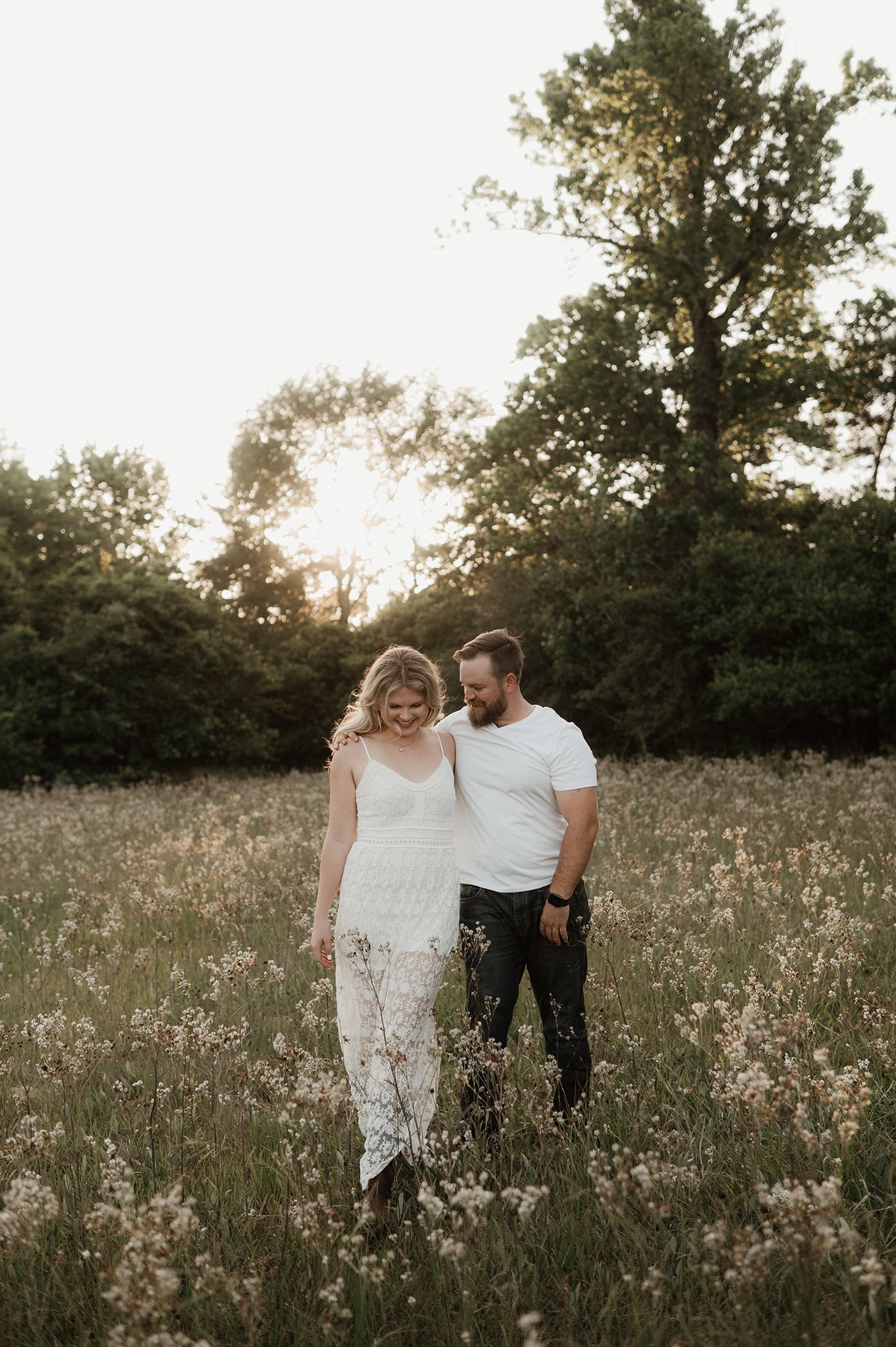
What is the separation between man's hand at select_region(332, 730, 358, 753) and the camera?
14.0 feet

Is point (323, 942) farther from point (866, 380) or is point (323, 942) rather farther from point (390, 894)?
point (866, 380)

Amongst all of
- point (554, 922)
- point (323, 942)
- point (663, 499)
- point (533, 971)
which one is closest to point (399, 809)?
point (323, 942)

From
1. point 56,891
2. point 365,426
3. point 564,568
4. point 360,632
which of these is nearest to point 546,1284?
point 56,891

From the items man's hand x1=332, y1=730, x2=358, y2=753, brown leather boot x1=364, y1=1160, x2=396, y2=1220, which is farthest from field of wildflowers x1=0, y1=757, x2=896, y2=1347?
man's hand x1=332, y1=730, x2=358, y2=753

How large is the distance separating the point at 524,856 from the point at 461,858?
29 centimetres

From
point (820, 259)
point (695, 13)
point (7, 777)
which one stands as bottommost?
point (7, 777)

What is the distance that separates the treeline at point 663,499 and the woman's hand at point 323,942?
57.3 ft

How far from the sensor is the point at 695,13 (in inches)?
810

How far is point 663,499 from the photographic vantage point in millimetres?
22719

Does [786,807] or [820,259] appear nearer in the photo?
[786,807]

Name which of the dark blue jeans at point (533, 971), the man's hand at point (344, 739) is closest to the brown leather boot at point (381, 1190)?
the dark blue jeans at point (533, 971)

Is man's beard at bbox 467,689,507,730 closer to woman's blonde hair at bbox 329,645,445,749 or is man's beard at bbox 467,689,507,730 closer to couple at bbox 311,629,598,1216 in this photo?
couple at bbox 311,629,598,1216

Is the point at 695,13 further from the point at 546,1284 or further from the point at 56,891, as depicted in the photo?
the point at 546,1284

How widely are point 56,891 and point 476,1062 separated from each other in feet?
23.4
